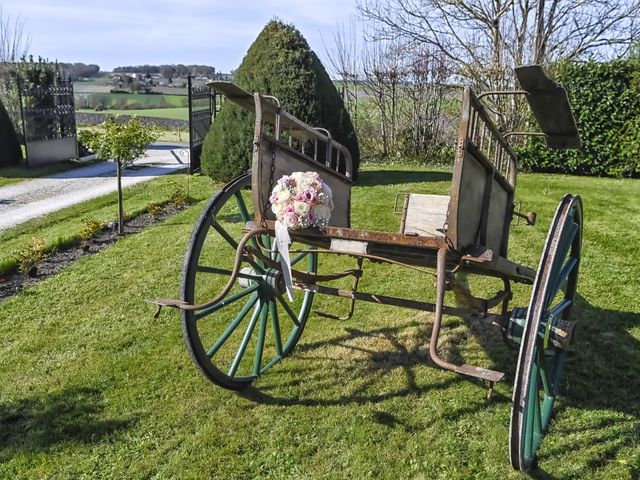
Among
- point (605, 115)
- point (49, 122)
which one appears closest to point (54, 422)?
point (605, 115)

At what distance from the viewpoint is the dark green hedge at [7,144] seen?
1257 cm

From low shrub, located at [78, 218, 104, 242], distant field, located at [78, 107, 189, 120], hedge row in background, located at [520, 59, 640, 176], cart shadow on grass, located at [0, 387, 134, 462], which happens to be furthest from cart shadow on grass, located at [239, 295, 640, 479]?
distant field, located at [78, 107, 189, 120]

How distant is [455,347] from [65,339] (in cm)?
288

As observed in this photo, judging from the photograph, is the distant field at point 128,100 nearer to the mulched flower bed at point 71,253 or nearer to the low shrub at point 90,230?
the mulched flower bed at point 71,253

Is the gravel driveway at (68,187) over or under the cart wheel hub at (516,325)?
under

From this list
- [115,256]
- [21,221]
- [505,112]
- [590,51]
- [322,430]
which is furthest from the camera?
[590,51]

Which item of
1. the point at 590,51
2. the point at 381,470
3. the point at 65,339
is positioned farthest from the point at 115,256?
the point at 590,51

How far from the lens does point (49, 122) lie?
513 inches

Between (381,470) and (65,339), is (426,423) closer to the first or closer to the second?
(381,470)

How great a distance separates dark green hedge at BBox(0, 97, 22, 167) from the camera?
1257 centimetres

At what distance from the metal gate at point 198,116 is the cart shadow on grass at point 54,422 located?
8.11 meters

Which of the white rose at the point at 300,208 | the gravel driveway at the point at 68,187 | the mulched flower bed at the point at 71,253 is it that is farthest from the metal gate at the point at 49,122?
the white rose at the point at 300,208

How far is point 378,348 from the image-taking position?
4.17 m

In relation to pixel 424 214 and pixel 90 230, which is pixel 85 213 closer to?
pixel 90 230
